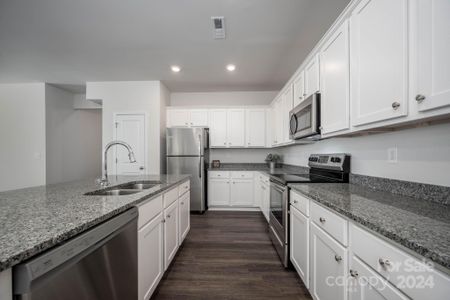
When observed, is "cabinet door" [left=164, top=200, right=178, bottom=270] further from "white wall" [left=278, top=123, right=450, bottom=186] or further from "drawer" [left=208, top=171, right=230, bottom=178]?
"drawer" [left=208, top=171, right=230, bottom=178]

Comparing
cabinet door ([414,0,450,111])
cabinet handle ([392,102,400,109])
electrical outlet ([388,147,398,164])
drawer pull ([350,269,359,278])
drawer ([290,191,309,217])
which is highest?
cabinet door ([414,0,450,111])

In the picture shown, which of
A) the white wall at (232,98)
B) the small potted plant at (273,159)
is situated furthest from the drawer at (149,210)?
the white wall at (232,98)

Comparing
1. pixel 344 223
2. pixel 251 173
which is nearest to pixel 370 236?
pixel 344 223

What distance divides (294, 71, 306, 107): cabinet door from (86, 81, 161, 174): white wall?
2.72 metres

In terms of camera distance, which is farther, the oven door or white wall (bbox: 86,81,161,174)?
white wall (bbox: 86,81,161,174)

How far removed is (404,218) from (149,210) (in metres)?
1.49

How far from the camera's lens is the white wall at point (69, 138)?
4484 millimetres

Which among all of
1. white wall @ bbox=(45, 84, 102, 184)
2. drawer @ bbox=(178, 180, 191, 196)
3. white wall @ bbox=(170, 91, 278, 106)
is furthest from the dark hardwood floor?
white wall @ bbox=(45, 84, 102, 184)

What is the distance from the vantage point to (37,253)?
64cm

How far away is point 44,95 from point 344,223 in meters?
5.83

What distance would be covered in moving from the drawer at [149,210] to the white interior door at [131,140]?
2717 millimetres

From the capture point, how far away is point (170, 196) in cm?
200

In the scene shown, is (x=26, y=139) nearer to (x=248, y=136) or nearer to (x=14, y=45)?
(x=14, y=45)

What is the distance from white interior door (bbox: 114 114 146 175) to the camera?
4137mm
